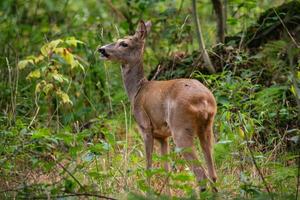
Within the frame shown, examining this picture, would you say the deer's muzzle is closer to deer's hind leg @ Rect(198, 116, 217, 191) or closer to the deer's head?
the deer's head

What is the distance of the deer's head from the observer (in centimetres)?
793

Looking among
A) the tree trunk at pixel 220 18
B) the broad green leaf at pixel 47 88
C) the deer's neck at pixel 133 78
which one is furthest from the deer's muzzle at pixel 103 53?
the tree trunk at pixel 220 18

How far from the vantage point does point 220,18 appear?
952 centimetres

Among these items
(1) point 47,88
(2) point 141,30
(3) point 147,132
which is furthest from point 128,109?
(3) point 147,132

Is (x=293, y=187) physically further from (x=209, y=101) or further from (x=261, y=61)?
(x=261, y=61)

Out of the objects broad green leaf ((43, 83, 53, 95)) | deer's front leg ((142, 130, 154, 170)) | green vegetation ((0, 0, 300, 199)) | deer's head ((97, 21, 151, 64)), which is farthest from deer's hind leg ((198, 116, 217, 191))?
broad green leaf ((43, 83, 53, 95))

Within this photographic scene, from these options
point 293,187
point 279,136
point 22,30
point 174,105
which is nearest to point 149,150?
point 174,105

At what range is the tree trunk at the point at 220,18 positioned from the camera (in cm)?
945

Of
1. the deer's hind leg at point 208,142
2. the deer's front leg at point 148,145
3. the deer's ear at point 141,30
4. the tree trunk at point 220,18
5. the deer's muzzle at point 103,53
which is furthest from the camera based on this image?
the tree trunk at point 220,18

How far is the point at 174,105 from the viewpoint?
21.8 ft

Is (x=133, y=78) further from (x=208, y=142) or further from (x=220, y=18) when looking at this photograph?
(x=220, y=18)

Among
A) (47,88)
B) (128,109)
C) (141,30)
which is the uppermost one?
(141,30)

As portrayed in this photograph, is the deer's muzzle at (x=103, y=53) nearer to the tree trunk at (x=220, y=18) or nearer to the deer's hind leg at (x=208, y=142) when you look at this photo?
the deer's hind leg at (x=208, y=142)

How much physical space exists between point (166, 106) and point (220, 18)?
9.72 feet
